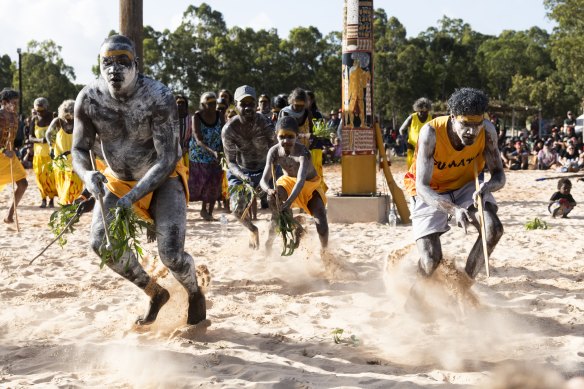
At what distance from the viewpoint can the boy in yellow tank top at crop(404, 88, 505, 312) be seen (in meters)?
4.66

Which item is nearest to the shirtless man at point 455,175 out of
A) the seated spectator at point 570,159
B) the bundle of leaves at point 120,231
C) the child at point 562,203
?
the bundle of leaves at point 120,231

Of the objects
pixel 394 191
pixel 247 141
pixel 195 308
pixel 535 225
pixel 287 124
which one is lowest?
pixel 195 308

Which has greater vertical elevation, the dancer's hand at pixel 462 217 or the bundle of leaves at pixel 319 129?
the bundle of leaves at pixel 319 129

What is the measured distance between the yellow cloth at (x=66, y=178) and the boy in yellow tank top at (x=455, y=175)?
5680 millimetres

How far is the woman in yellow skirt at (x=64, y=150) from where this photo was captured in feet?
30.3

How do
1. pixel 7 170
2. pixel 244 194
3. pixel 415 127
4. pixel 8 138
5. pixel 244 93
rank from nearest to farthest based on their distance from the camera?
1. pixel 244 194
2. pixel 244 93
3. pixel 8 138
4. pixel 7 170
5. pixel 415 127

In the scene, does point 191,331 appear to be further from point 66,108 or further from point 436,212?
point 66,108

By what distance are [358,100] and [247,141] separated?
2.63 m

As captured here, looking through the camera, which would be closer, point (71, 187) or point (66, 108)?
point (66, 108)

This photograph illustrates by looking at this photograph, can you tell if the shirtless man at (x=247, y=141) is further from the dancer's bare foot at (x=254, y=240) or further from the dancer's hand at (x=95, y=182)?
the dancer's hand at (x=95, y=182)

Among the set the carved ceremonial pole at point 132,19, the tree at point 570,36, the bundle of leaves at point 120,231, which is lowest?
the bundle of leaves at point 120,231

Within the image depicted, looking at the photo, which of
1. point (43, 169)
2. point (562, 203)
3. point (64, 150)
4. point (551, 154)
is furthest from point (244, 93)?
point (551, 154)

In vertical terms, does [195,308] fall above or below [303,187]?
below

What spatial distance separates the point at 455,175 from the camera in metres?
5.11
